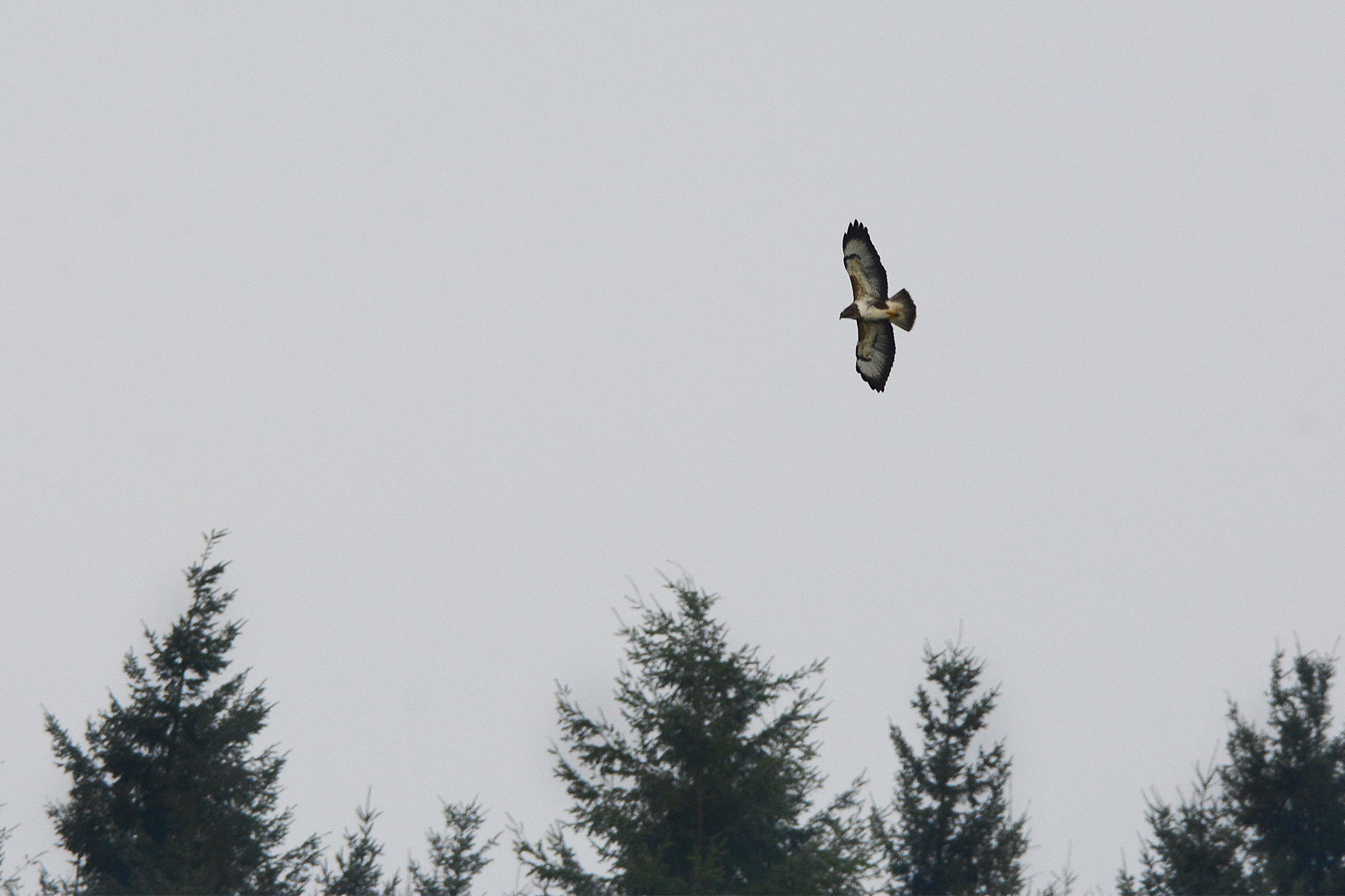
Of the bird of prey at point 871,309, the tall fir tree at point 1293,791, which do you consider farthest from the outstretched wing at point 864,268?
the tall fir tree at point 1293,791

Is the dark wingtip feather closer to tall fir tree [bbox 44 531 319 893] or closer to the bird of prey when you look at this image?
the bird of prey

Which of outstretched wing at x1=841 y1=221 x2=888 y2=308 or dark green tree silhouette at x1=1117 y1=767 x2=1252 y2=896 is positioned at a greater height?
outstretched wing at x1=841 y1=221 x2=888 y2=308

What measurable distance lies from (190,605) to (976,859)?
11.1m

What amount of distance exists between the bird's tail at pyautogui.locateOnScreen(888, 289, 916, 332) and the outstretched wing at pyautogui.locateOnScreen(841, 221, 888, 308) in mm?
133

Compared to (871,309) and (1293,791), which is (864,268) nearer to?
(871,309)

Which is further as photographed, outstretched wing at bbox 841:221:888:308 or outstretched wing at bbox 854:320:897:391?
outstretched wing at bbox 854:320:897:391

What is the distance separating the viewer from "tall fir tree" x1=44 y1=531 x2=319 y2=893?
20.4m

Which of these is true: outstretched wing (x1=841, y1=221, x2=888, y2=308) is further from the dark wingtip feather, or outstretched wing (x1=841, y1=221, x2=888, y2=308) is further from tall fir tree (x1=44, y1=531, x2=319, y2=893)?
tall fir tree (x1=44, y1=531, x2=319, y2=893)

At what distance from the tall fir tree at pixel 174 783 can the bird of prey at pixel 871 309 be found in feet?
31.9

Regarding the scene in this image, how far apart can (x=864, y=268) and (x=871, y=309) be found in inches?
24.9

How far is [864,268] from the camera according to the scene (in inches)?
900

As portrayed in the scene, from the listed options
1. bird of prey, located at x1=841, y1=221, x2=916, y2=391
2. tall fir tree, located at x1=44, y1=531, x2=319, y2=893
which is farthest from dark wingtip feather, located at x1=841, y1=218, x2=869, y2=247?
tall fir tree, located at x1=44, y1=531, x2=319, y2=893

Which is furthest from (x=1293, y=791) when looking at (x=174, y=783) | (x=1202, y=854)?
(x=174, y=783)

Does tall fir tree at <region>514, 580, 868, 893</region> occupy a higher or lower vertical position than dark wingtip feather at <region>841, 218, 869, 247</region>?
lower
